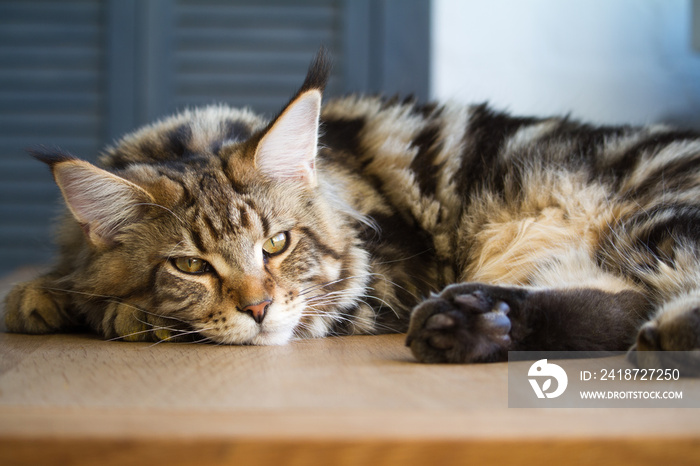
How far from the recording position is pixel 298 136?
125 cm

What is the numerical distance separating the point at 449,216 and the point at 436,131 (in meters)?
0.26

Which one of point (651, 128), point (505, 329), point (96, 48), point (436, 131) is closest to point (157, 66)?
point (96, 48)

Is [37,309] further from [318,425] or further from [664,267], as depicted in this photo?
[664,267]

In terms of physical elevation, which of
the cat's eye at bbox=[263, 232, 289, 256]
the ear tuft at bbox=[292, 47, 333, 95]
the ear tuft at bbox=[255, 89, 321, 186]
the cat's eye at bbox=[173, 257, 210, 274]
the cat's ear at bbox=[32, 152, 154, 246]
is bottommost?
the cat's eye at bbox=[173, 257, 210, 274]

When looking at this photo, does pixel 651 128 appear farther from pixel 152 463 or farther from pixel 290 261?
pixel 152 463

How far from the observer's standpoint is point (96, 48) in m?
2.71

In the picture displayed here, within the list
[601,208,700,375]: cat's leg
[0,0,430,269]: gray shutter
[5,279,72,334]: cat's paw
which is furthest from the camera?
[0,0,430,269]: gray shutter

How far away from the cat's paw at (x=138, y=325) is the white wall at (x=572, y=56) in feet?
6.34

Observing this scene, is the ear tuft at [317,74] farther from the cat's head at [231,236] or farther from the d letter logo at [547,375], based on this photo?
the d letter logo at [547,375]

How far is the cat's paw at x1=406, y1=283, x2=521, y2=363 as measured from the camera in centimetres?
87

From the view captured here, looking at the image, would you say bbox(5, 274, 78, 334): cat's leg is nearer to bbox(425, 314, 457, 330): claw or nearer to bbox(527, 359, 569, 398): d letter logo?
bbox(425, 314, 457, 330): claw

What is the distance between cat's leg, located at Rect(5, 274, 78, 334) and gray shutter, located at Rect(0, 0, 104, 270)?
156 centimetres

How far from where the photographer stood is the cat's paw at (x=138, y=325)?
116cm

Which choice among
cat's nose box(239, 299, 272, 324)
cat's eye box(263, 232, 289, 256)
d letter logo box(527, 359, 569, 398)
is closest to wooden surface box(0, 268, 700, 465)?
d letter logo box(527, 359, 569, 398)
